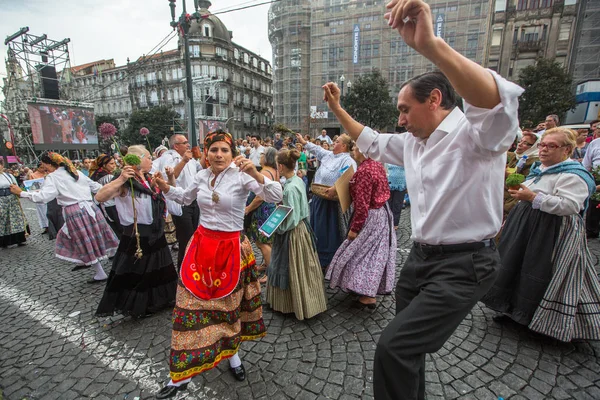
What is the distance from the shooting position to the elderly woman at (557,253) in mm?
2650

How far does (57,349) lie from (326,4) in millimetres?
37947

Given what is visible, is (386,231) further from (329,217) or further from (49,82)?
(49,82)

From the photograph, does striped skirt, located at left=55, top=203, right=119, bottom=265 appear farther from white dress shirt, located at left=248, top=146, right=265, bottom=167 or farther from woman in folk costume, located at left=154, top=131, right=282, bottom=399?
white dress shirt, located at left=248, top=146, right=265, bottom=167

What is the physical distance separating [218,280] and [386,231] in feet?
6.89

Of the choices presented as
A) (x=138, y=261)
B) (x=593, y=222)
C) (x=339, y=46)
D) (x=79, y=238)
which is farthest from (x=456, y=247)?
(x=339, y=46)

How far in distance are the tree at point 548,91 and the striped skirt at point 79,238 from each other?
2754 cm

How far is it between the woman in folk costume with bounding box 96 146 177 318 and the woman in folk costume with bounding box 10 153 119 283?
1.69 metres

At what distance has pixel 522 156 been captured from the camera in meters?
4.12

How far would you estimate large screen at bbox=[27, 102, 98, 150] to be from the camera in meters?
20.9

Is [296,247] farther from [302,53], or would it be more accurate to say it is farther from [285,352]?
[302,53]

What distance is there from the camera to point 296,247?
336 centimetres

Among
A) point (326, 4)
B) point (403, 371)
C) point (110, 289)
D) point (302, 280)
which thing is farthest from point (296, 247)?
point (326, 4)

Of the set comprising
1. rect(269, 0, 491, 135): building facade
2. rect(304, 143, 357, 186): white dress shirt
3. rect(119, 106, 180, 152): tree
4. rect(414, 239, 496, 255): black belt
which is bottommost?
rect(414, 239, 496, 255): black belt

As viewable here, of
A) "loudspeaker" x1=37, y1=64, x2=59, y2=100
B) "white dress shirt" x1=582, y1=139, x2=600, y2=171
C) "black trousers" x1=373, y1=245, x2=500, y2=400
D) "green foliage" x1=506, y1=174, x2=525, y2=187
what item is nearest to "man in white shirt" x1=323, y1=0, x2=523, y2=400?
"black trousers" x1=373, y1=245, x2=500, y2=400
